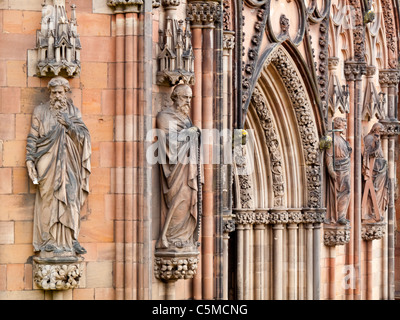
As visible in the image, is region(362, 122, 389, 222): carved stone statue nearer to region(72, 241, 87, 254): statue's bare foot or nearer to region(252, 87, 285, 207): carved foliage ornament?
region(252, 87, 285, 207): carved foliage ornament

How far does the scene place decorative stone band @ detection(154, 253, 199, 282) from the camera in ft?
66.7

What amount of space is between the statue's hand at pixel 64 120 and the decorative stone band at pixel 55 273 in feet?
5.47

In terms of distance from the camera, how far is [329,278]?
2955 centimetres

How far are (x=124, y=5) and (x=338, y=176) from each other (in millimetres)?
10262

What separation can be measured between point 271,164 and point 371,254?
4461 millimetres

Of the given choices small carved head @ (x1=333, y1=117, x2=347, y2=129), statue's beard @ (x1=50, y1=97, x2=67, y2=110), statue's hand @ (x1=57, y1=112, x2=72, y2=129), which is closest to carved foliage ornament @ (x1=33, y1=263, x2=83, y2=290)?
statue's hand @ (x1=57, y1=112, x2=72, y2=129)

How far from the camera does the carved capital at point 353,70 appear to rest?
29984 millimetres

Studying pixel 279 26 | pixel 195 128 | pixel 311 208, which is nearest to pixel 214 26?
pixel 195 128

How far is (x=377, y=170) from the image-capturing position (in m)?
31.1

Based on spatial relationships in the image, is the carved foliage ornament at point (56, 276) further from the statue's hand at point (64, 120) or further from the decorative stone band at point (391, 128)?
the decorative stone band at point (391, 128)

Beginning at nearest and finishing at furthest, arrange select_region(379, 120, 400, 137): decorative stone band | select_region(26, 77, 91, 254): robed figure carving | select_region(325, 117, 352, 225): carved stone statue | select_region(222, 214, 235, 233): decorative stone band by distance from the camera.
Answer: select_region(26, 77, 91, 254): robed figure carving < select_region(222, 214, 235, 233): decorative stone band < select_region(325, 117, 352, 225): carved stone statue < select_region(379, 120, 400, 137): decorative stone band

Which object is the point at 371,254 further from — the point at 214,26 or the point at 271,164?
the point at 214,26

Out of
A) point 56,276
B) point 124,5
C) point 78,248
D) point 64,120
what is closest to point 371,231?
Result: point 124,5

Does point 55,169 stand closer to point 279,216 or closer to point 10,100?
point 10,100
